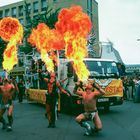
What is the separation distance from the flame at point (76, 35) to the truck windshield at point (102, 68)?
14.7 inches

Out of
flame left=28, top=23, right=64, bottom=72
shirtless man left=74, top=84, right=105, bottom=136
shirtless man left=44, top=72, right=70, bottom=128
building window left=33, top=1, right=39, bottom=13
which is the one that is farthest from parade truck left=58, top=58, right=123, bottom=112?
building window left=33, top=1, right=39, bottom=13

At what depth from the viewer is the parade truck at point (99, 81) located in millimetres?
14047

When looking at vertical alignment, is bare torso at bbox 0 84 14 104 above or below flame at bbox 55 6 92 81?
below

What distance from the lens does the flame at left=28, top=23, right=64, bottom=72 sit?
1673 centimetres

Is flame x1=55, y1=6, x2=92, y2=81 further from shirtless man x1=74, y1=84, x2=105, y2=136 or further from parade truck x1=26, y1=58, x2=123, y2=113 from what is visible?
shirtless man x1=74, y1=84, x2=105, y2=136

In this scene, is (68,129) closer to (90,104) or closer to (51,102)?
(51,102)

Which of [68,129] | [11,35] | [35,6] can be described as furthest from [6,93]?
[35,6]

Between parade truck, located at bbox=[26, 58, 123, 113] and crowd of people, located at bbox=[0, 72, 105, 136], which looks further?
parade truck, located at bbox=[26, 58, 123, 113]

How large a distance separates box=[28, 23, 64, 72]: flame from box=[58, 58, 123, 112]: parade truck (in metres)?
1.78

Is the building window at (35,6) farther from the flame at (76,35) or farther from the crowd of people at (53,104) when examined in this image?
the crowd of people at (53,104)

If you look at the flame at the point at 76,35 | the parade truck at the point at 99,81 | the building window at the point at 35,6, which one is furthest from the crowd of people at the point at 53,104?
the building window at the point at 35,6

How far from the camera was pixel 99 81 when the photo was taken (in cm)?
1398

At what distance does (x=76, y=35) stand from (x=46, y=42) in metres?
3.73

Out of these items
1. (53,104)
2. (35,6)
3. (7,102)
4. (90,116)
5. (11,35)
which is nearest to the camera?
(90,116)
